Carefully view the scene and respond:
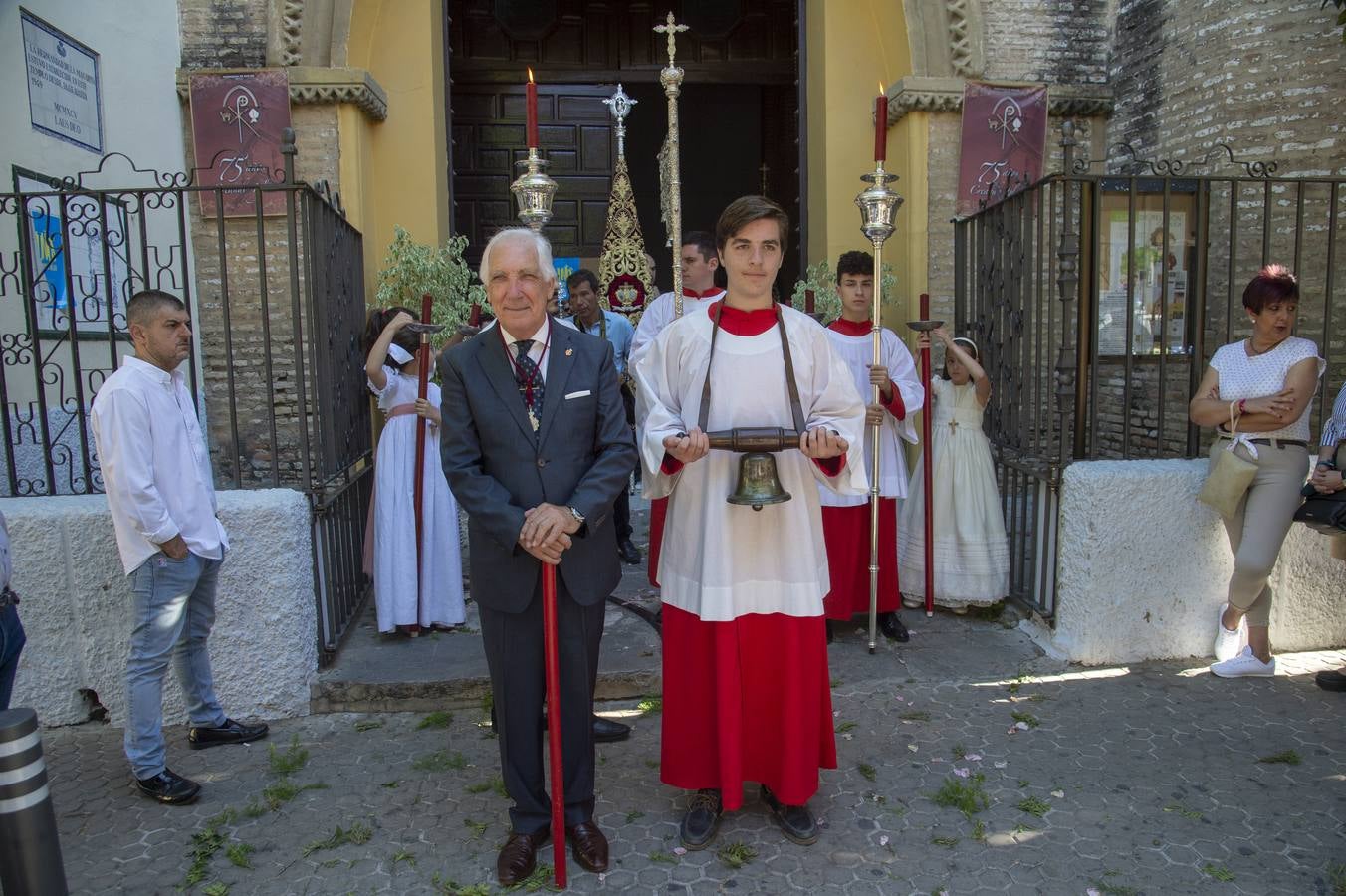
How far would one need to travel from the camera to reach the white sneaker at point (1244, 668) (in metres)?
4.90

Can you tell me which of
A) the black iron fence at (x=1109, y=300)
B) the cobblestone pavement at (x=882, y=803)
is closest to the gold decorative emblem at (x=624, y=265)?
the black iron fence at (x=1109, y=300)

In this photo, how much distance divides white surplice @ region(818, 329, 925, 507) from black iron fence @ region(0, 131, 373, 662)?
2.70 m

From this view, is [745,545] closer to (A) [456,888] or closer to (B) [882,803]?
(B) [882,803]

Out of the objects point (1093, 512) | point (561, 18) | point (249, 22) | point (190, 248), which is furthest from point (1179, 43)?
point (190, 248)

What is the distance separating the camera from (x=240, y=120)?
7711 millimetres

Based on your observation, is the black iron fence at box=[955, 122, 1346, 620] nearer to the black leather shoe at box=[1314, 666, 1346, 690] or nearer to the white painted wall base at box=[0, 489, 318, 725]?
the black leather shoe at box=[1314, 666, 1346, 690]

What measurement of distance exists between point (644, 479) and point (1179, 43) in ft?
22.4

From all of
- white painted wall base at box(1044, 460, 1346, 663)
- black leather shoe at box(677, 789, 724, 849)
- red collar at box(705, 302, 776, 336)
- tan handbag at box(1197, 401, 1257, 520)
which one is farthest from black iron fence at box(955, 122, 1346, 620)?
black leather shoe at box(677, 789, 724, 849)

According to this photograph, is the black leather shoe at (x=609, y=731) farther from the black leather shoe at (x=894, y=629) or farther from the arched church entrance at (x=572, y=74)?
the arched church entrance at (x=572, y=74)

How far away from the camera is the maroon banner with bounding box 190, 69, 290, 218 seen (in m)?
7.66

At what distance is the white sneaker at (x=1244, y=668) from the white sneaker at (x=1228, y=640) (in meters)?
0.09

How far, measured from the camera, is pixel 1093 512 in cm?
494

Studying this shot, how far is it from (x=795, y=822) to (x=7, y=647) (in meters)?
2.79

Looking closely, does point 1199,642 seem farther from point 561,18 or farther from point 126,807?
Answer: point 561,18
